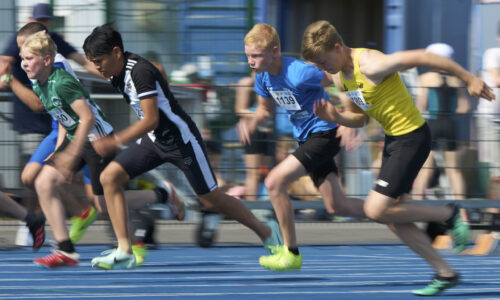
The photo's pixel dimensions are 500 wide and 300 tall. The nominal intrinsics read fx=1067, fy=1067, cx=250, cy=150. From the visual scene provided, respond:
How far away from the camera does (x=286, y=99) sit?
719 centimetres

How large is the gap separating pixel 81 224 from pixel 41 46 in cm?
160

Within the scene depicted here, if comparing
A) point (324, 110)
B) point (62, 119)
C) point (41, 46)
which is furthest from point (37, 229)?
point (324, 110)

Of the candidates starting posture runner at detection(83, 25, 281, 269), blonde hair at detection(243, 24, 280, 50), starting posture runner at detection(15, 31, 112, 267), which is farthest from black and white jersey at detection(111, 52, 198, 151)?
blonde hair at detection(243, 24, 280, 50)

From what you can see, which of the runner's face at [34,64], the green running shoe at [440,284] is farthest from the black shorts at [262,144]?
the green running shoe at [440,284]

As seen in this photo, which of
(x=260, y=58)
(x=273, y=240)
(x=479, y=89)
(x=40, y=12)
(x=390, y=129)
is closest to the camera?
(x=479, y=89)

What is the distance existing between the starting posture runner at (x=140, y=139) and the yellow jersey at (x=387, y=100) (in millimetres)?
1216

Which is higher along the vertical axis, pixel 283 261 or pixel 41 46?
pixel 41 46

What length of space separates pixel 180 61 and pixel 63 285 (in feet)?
14.4

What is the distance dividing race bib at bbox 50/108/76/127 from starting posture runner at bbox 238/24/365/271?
4.27 ft

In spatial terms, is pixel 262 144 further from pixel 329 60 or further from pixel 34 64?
pixel 329 60

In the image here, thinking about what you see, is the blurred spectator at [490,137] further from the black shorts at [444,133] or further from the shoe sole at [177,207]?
the shoe sole at [177,207]

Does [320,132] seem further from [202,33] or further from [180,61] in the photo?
[202,33]

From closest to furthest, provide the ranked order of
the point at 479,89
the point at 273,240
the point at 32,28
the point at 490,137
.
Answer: the point at 479,89, the point at 273,240, the point at 32,28, the point at 490,137

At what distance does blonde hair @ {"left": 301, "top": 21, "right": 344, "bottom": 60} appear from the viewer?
6.21 meters
